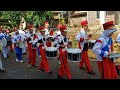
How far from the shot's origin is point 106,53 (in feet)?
21.3

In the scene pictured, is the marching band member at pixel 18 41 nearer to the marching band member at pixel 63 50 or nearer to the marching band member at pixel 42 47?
the marching band member at pixel 42 47

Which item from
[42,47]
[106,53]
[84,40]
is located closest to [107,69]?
[106,53]

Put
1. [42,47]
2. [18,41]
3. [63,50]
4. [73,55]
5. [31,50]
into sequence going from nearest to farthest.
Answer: [73,55] → [63,50] → [42,47] → [31,50] → [18,41]

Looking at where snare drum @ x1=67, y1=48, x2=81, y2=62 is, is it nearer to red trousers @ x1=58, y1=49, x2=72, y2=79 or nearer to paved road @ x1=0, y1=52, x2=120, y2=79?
red trousers @ x1=58, y1=49, x2=72, y2=79

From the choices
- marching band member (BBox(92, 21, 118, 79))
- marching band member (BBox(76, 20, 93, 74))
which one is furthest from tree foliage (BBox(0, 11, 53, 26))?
marching band member (BBox(92, 21, 118, 79))

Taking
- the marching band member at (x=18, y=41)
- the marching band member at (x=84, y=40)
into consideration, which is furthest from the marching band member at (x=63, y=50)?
the marching band member at (x=18, y=41)

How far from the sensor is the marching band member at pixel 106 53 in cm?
654

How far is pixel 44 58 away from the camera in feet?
30.7

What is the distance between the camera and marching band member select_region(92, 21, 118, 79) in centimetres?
654

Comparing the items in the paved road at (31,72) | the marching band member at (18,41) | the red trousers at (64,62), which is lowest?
the paved road at (31,72)

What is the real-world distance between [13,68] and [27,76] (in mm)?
1693

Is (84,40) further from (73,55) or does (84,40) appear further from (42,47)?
(73,55)
